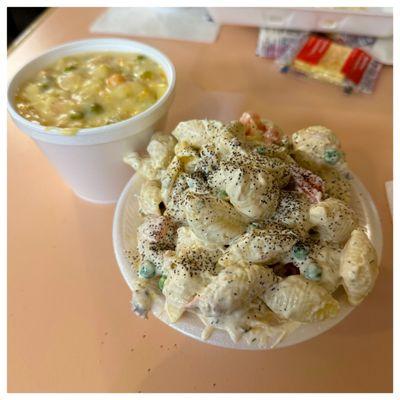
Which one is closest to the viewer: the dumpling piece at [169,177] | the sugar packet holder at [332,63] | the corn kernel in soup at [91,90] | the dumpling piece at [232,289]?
the dumpling piece at [232,289]

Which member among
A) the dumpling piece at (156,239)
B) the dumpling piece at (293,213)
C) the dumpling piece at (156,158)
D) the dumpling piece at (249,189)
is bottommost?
the dumpling piece at (156,239)

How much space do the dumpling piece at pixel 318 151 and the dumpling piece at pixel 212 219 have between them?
0.55ft

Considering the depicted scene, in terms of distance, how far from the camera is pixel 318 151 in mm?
615

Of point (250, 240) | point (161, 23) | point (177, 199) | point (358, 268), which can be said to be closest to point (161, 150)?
point (177, 199)

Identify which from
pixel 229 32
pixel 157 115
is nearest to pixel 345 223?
pixel 157 115

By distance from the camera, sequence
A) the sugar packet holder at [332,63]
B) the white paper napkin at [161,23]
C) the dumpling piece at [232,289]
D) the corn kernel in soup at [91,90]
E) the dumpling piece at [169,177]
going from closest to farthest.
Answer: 1. the dumpling piece at [232,289]
2. the dumpling piece at [169,177]
3. the corn kernel in soup at [91,90]
4. the sugar packet holder at [332,63]
5. the white paper napkin at [161,23]

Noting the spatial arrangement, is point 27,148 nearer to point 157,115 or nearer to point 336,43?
point 157,115

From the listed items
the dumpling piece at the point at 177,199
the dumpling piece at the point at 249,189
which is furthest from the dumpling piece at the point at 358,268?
the dumpling piece at the point at 177,199

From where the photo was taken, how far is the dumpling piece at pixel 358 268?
19.3 inches

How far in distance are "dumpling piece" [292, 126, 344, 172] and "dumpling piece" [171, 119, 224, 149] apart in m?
0.13

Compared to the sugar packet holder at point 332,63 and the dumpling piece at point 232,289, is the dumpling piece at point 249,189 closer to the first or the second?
the dumpling piece at point 232,289

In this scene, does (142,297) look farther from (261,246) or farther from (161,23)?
(161,23)

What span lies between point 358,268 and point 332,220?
70 millimetres

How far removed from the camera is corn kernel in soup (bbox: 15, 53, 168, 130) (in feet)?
2.32
